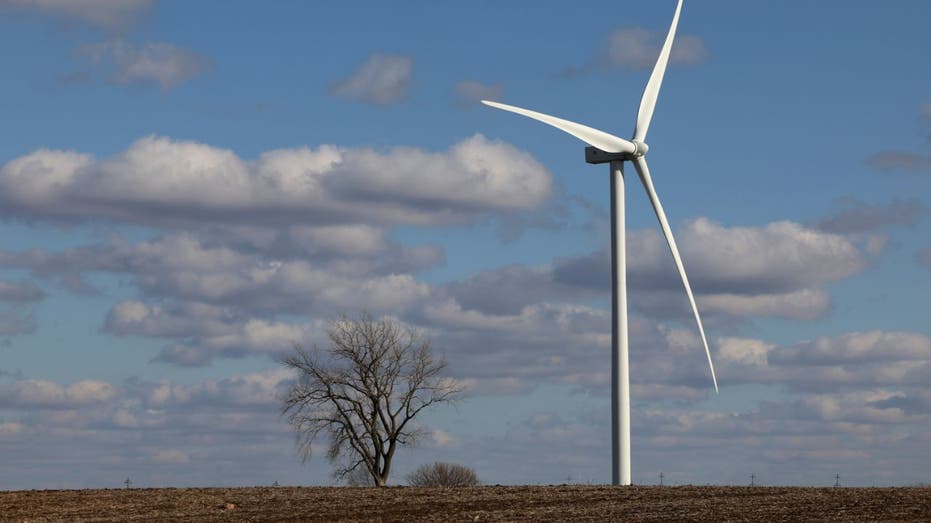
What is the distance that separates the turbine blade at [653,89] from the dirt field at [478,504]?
55.2ft

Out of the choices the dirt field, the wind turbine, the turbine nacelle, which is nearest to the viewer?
the dirt field

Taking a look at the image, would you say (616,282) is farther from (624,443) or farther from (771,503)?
(771,503)

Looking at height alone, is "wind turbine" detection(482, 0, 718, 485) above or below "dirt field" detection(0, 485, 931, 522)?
above

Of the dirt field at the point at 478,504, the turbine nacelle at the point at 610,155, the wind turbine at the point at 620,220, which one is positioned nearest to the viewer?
the dirt field at the point at 478,504

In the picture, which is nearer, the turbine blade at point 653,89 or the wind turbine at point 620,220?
the wind turbine at point 620,220

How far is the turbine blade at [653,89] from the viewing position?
58.0m

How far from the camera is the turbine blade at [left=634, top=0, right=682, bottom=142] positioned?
58000 mm

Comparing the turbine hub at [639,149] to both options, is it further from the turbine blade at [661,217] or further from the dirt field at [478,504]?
the dirt field at [478,504]

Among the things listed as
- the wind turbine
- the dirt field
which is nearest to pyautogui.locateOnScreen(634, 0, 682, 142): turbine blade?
the wind turbine

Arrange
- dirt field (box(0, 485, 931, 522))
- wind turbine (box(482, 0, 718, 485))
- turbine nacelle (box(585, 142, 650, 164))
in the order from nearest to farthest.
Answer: dirt field (box(0, 485, 931, 522)), wind turbine (box(482, 0, 718, 485)), turbine nacelle (box(585, 142, 650, 164))

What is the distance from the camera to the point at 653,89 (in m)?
59.5

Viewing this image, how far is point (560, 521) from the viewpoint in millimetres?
37562

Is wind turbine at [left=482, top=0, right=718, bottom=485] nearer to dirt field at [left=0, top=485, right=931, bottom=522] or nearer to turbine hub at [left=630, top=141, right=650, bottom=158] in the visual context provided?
turbine hub at [left=630, top=141, right=650, bottom=158]

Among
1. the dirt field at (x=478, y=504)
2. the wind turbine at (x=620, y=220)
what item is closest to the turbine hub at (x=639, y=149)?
the wind turbine at (x=620, y=220)
